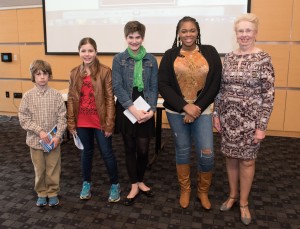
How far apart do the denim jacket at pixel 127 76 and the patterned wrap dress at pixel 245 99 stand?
1.64ft

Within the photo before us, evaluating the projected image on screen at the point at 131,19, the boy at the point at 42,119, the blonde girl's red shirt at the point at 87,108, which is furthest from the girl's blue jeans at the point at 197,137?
the projected image on screen at the point at 131,19

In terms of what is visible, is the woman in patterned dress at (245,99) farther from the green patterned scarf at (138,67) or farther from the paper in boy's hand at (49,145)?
the paper in boy's hand at (49,145)

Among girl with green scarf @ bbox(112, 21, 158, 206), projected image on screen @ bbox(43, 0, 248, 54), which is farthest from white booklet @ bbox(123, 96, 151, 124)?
projected image on screen @ bbox(43, 0, 248, 54)

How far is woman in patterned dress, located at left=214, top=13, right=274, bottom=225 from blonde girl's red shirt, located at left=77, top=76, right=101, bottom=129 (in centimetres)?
87

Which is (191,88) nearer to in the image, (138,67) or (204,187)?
(138,67)

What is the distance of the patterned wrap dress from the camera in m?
1.72

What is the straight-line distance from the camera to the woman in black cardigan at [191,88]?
187cm

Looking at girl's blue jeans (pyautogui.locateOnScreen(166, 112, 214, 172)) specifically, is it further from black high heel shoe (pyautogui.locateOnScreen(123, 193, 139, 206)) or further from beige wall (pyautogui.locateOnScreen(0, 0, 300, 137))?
beige wall (pyautogui.locateOnScreen(0, 0, 300, 137))

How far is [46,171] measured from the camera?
215cm

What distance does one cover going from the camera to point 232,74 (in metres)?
1.79

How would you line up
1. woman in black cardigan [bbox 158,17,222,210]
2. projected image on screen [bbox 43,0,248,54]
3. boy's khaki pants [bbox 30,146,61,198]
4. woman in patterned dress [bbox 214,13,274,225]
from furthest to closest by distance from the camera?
projected image on screen [bbox 43,0,248,54], boy's khaki pants [bbox 30,146,61,198], woman in black cardigan [bbox 158,17,222,210], woman in patterned dress [bbox 214,13,274,225]

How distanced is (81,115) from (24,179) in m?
1.03

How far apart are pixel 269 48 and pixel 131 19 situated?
1.98 meters

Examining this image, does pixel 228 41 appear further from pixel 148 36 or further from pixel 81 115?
pixel 81 115
